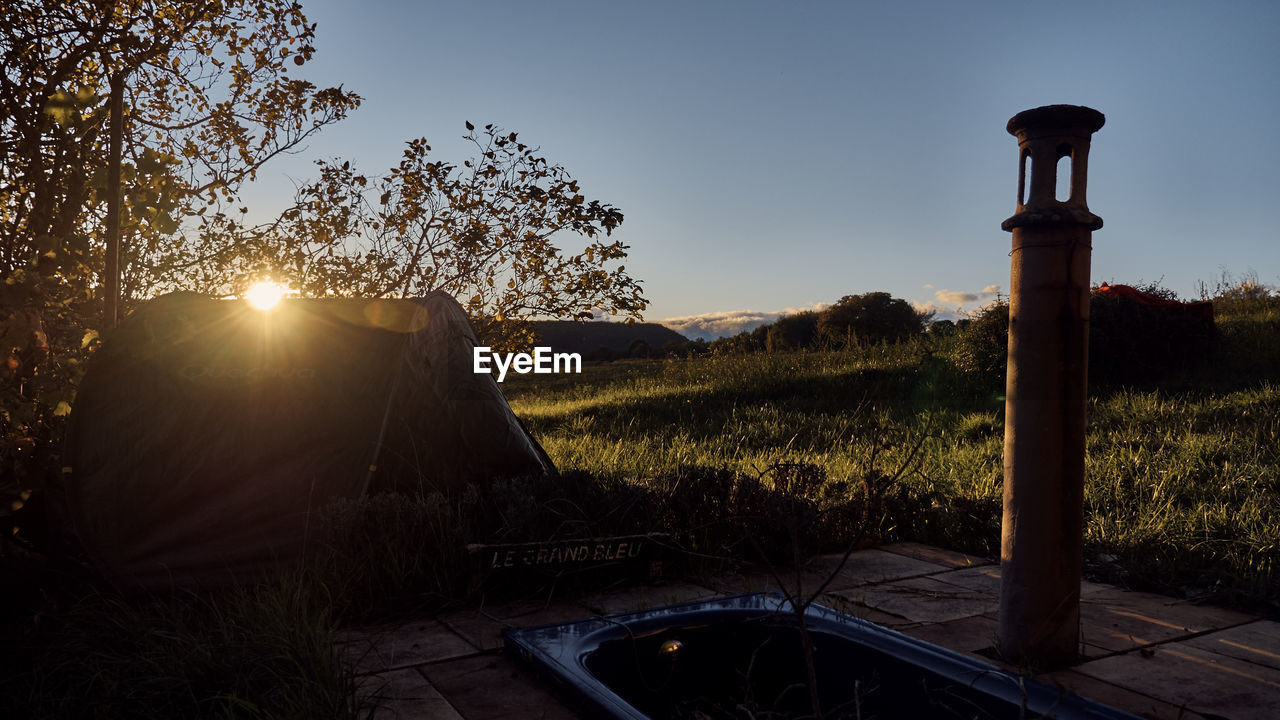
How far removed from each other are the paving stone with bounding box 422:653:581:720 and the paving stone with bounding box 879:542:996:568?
8.07ft

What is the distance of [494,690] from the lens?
2.44 meters

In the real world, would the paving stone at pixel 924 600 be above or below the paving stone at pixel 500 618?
above

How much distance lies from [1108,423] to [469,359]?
20.9 feet

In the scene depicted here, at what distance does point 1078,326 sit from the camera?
250cm

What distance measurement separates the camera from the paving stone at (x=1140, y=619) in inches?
114

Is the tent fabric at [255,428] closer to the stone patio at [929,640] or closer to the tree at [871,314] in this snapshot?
the stone patio at [929,640]

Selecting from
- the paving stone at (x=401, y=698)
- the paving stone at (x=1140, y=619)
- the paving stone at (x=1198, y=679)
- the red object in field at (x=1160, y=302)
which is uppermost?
the red object in field at (x=1160, y=302)

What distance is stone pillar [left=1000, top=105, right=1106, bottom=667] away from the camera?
249 centimetres

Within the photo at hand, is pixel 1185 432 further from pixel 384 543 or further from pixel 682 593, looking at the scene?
pixel 384 543

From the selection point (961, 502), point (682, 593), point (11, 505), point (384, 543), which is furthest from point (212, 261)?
point (961, 502)

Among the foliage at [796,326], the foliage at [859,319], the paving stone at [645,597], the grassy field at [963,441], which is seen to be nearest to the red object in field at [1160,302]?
the grassy field at [963,441]

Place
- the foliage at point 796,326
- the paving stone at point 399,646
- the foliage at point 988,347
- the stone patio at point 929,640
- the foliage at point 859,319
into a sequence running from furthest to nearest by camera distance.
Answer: the foliage at point 796,326
the foliage at point 859,319
the foliage at point 988,347
the paving stone at point 399,646
the stone patio at point 929,640

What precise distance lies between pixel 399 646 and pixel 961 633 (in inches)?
81.4

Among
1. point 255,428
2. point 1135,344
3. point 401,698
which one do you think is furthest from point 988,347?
point 401,698
